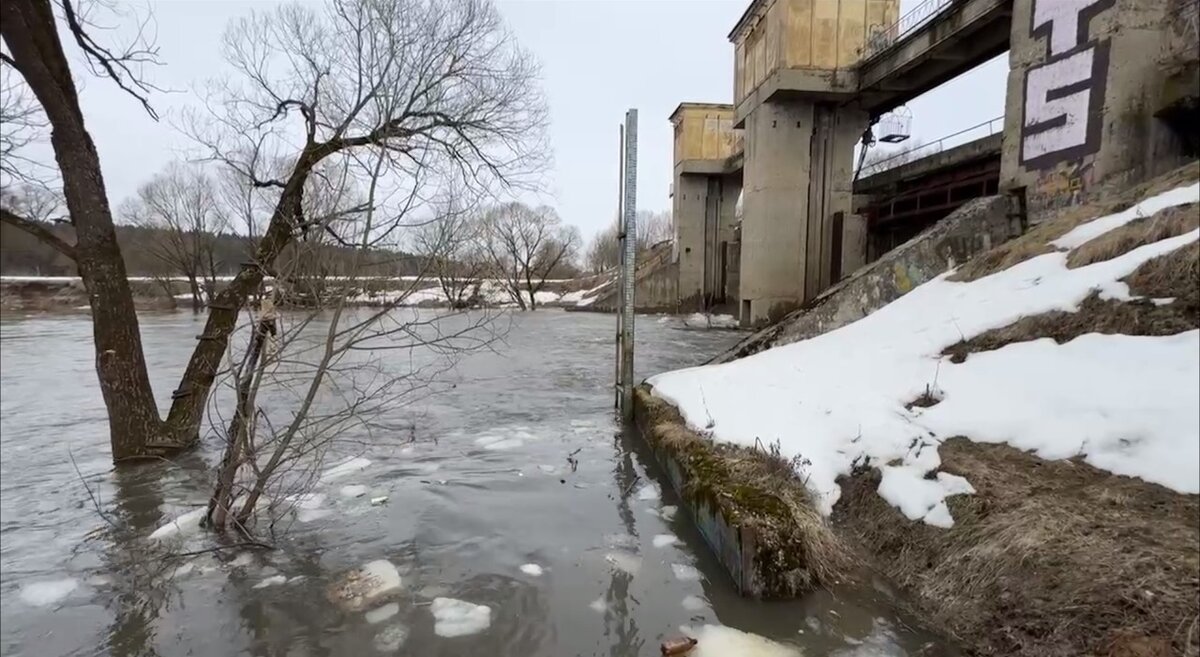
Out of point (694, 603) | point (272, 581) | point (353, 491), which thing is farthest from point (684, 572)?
point (353, 491)

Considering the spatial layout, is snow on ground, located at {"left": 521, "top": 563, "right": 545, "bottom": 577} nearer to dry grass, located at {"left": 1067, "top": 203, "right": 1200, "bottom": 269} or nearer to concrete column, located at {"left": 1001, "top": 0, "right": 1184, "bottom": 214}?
dry grass, located at {"left": 1067, "top": 203, "right": 1200, "bottom": 269}

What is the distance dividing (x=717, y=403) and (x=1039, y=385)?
298 cm

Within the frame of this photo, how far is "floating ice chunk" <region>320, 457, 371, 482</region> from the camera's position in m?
6.18

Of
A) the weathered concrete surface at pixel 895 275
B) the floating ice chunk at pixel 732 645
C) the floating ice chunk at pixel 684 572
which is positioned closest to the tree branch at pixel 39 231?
the floating ice chunk at pixel 684 572

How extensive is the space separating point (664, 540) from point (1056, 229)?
5.92 meters

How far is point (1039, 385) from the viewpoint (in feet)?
13.4

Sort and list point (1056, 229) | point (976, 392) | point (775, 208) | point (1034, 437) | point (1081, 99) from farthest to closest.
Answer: point (775, 208) < point (1081, 99) < point (1056, 229) < point (976, 392) < point (1034, 437)

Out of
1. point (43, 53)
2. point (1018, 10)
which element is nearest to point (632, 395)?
point (43, 53)

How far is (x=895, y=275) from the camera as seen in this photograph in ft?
33.3

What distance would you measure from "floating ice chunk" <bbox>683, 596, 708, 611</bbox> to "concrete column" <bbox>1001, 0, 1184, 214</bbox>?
9063 mm

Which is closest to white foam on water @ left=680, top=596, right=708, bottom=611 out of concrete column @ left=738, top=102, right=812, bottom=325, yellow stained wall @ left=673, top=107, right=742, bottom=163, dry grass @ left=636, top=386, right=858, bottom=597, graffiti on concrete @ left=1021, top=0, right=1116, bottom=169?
dry grass @ left=636, top=386, right=858, bottom=597

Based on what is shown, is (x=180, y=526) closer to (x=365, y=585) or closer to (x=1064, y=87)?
(x=365, y=585)

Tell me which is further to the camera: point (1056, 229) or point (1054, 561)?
point (1056, 229)

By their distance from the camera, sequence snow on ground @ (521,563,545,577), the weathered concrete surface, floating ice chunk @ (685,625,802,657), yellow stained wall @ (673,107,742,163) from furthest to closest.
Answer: yellow stained wall @ (673,107,742,163), the weathered concrete surface, snow on ground @ (521,563,545,577), floating ice chunk @ (685,625,802,657)
